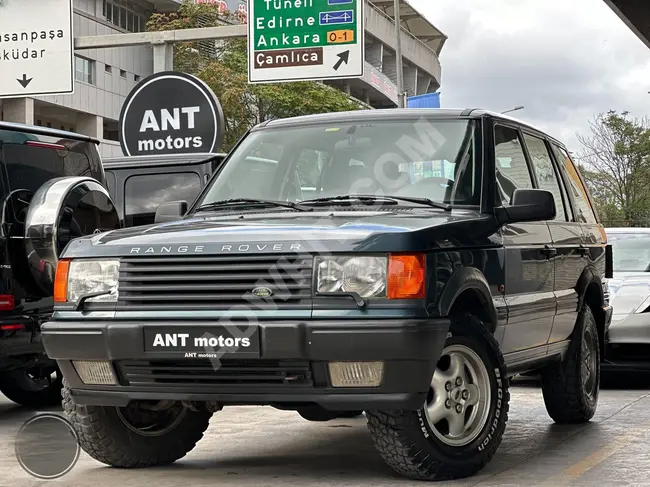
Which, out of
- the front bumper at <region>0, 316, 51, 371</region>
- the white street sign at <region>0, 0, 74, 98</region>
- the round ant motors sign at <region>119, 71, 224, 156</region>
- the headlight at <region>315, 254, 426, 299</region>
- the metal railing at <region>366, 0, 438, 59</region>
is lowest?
the front bumper at <region>0, 316, 51, 371</region>

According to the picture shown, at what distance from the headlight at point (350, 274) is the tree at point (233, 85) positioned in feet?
120

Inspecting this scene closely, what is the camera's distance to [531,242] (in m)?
7.60

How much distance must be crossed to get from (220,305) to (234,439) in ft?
7.90

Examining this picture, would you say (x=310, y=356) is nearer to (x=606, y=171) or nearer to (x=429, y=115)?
(x=429, y=115)

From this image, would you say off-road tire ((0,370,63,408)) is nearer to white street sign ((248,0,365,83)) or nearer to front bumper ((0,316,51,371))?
front bumper ((0,316,51,371))

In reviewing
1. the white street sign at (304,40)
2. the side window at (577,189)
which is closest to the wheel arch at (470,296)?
the side window at (577,189)

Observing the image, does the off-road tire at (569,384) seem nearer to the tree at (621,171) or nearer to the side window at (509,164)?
the side window at (509,164)

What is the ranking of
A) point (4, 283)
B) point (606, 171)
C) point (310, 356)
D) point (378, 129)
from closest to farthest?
point (310, 356), point (378, 129), point (4, 283), point (606, 171)

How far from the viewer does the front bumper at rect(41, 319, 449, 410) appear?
5.80 metres

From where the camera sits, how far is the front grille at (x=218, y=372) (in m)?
5.95

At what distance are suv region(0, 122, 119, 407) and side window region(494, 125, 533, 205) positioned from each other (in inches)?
126

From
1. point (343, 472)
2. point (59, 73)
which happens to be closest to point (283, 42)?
point (59, 73)

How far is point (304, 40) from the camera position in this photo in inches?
647

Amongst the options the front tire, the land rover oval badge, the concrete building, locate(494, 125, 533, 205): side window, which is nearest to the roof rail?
locate(494, 125, 533, 205): side window
